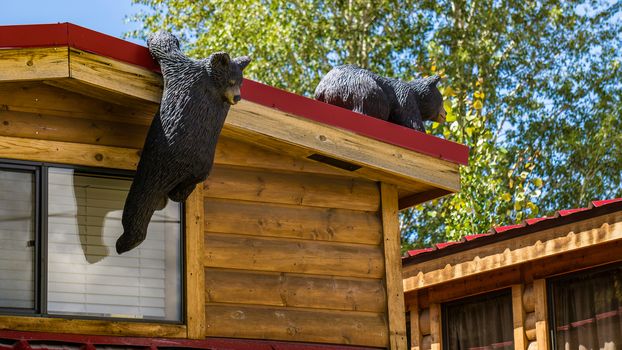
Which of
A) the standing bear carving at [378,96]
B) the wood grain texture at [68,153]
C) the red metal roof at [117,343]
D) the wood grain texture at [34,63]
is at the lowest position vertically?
the red metal roof at [117,343]

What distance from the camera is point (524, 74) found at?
26.0m

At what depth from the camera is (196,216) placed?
8445 millimetres

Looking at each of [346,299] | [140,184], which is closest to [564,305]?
[346,299]

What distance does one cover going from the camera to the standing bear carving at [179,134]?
7.89m

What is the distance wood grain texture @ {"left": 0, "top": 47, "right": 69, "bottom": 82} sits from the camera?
302 inches

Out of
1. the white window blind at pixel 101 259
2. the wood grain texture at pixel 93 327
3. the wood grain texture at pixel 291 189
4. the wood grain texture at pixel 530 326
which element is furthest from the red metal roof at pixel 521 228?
the wood grain texture at pixel 93 327

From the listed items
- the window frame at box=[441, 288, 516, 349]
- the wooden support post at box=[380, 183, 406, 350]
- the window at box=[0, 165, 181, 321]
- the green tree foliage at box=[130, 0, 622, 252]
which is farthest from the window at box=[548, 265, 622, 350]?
the green tree foliage at box=[130, 0, 622, 252]

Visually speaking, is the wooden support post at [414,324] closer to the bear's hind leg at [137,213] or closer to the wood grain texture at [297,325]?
the wood grain texture at [297,325]

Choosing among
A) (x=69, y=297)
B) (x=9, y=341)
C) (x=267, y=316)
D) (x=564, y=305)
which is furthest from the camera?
(x=564, y=305)

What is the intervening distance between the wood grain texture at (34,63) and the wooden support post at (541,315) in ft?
16.1

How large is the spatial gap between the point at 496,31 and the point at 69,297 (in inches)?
749

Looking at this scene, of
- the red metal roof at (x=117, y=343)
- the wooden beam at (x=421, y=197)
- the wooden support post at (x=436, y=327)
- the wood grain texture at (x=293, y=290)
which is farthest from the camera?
the wooden support post at (x=436, y=327)

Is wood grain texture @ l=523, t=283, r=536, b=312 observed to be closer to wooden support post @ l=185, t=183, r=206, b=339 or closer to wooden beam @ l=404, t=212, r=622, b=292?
wooden beam @ l=404, t=212, r=622, b=292

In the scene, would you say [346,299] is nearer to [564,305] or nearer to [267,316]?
[267,316]
